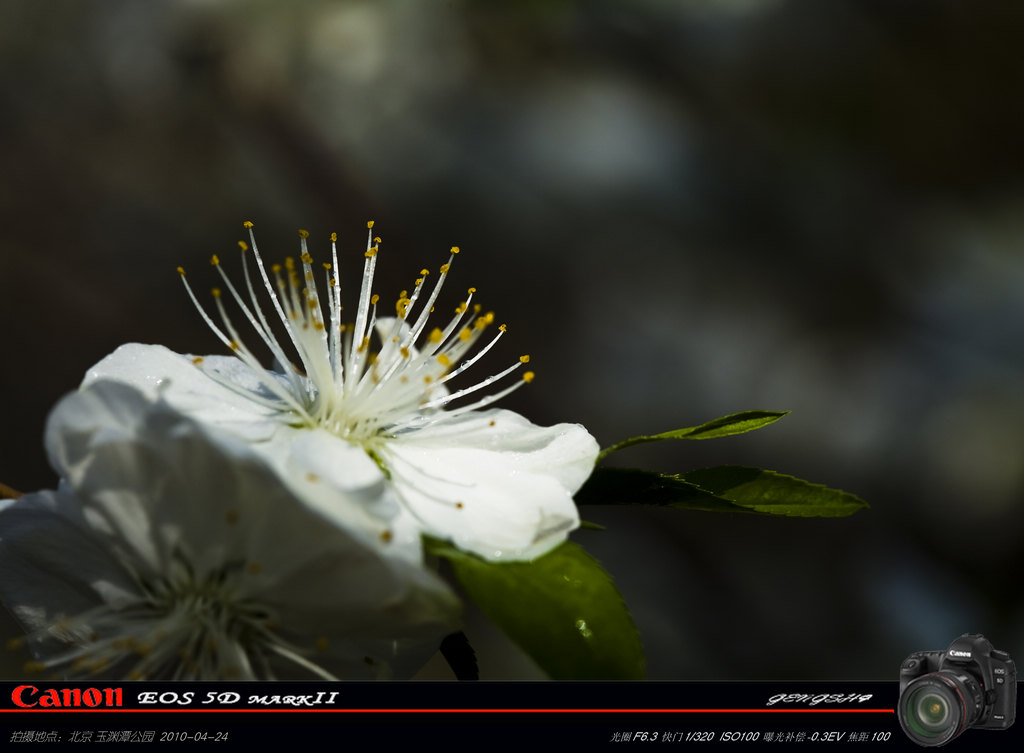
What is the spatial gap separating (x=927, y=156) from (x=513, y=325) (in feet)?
3.91

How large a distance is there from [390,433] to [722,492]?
0.20m

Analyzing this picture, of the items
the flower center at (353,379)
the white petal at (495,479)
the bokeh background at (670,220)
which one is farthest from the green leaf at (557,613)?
the bokeh background at (670,220)

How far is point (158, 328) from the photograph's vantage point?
2.13m

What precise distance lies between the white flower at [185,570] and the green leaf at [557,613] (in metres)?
0.03

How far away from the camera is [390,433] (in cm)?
50

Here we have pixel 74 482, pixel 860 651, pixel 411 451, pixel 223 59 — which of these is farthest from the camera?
pixel 223 59

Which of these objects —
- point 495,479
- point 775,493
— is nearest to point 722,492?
point 775,493

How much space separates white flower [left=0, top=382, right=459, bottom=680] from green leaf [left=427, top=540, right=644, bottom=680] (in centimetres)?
3

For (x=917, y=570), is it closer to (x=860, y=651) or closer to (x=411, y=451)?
(x=860, y=651)

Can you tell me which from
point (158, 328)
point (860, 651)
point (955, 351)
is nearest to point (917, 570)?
point (860, 651)

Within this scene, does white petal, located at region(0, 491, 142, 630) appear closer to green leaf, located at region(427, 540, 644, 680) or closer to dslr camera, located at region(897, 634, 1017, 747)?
green leaf, located at region(427, 540, 644, 680)

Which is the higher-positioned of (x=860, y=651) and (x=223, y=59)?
(x=223, y=59)

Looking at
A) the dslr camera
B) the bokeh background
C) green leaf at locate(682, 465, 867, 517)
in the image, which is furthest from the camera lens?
the bokeh background

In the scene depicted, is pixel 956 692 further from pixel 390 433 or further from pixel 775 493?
pixel 390 433
